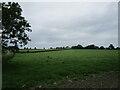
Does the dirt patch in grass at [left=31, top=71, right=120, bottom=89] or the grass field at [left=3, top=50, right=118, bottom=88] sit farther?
the grass field at [left=3, top=50, right=118, bottom=88]

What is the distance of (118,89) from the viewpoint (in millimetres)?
5316

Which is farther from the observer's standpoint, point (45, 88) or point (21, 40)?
point (21, 40)

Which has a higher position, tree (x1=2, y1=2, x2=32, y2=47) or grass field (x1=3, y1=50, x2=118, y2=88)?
tree (x1=2, y1=2, x2=32, y2=47)

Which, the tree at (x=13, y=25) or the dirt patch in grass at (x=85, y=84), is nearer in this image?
the dirt patch in grass at (x=85, y=84)

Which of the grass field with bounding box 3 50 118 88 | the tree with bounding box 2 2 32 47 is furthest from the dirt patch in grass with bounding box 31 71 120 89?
the tree with bounding box 2 2 32 47

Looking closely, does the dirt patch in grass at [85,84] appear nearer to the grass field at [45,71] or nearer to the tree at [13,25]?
the grass field at [45,71]

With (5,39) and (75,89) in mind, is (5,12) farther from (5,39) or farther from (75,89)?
(75,89)

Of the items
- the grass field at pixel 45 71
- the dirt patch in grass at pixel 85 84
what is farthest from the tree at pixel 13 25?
the dirt patch in grass at pixel 85 84

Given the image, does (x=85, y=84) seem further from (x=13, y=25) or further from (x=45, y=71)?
(x=13, y=25)

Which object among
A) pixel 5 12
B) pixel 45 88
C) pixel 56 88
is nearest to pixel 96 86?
pixel 56 88

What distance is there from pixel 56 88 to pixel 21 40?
8.61 meters

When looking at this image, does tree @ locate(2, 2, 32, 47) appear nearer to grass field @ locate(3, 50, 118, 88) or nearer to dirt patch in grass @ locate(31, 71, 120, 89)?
grass field @ locate(3, 50, 118, 88)

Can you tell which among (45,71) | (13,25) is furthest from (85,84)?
(13,25)

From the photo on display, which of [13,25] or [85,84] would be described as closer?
[85,84]
